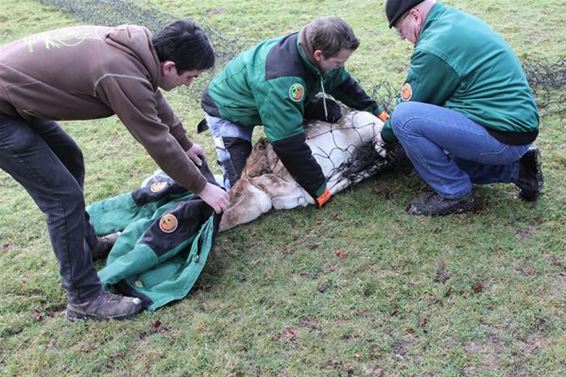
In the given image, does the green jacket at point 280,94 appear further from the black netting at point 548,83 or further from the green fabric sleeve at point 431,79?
the black netting at point 548,83

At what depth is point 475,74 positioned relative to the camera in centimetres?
315

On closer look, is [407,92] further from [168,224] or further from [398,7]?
[168,224]

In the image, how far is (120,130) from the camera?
5285 mm

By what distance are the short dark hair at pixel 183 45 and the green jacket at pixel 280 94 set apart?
790 millimetres

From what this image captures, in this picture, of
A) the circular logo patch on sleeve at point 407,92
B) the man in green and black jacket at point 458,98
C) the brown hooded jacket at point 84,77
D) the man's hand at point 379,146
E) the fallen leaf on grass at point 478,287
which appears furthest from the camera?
the man's hand at point 379,146

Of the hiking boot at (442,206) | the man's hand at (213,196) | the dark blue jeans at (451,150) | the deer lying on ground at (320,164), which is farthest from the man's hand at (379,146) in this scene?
the man's hand at (213,196)

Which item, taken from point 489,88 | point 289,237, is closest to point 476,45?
point 489,88

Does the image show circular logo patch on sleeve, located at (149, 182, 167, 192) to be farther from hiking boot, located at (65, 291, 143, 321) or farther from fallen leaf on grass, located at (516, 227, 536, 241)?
fallen leaf on grass, located at (516, 227, 536, 241)

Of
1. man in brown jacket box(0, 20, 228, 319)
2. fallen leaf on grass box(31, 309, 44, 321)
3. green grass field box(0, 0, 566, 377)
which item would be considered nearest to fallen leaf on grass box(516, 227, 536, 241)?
green grass field box(0, 0, 566, 377)

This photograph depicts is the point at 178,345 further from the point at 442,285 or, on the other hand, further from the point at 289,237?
the point at 442,285

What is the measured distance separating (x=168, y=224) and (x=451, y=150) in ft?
5.29

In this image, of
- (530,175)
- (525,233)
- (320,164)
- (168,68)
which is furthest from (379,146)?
(168,68)

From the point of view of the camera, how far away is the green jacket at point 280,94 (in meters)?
3.35

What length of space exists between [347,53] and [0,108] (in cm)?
178
